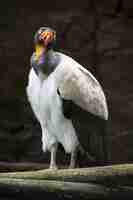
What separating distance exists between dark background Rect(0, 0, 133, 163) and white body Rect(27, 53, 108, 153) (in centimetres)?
153

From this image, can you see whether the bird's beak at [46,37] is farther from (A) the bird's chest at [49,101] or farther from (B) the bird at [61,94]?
(A) the bird's chest at [49,101]

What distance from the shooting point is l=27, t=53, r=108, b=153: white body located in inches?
187

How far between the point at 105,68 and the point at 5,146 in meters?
0.85

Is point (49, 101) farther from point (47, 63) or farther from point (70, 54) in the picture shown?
point (70, 54)

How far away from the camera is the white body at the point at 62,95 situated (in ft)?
15.6

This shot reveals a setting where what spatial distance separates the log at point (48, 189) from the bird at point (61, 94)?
89 cm

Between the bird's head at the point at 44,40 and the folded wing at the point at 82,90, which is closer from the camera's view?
the folded wing at the point at 82,90

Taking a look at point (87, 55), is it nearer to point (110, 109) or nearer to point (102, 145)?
point (110, 109)

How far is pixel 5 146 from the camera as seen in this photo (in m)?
6.59

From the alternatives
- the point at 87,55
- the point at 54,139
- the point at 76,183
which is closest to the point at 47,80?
the point at 54,139

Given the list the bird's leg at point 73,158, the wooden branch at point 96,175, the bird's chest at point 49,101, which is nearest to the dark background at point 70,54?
the bird's leg at point 73,158

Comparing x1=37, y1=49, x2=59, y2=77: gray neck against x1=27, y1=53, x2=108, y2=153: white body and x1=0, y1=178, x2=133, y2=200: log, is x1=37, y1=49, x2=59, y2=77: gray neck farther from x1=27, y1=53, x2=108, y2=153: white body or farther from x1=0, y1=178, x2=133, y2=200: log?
x1=0, y1=178, x2=133, y2=200: log

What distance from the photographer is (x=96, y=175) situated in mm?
3908

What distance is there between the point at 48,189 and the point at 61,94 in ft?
3.21
